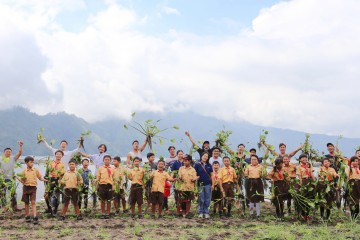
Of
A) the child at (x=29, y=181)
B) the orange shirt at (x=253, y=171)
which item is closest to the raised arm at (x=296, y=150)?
the orange shirt at (x=253, y=171)

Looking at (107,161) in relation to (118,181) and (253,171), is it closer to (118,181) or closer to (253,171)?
(118,181)

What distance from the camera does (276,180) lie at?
1152 cm

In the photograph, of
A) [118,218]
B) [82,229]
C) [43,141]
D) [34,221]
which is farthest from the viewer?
[43,141]

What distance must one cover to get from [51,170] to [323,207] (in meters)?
7.57

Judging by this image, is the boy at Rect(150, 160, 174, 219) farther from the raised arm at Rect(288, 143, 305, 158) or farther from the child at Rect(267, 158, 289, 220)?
the raised arm at Rect(288, 143, 305, 158)

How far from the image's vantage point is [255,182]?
1158 cm

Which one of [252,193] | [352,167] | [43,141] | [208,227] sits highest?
[43,141]

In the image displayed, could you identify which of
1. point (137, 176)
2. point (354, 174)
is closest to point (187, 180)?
point (137, 176)

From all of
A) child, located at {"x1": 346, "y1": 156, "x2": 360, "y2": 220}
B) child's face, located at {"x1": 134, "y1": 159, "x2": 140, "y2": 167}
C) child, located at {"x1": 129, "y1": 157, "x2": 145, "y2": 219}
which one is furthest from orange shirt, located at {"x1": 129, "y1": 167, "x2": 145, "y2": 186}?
child, located at {"x1": 346, "y1": 156, "x2": 360, "y2": 220}

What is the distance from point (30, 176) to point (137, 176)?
9.26 ft

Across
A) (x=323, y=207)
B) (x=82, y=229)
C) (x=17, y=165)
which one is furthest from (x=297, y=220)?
(x=17, y=165)

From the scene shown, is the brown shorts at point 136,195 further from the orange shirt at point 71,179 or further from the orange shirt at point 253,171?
the orange shirt at point 253,171

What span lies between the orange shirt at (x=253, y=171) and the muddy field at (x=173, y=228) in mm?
1195

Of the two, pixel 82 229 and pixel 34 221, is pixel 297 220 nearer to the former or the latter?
pixel 82 229
